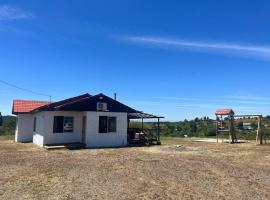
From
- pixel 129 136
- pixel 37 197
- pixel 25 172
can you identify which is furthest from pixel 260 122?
pixel 37 197

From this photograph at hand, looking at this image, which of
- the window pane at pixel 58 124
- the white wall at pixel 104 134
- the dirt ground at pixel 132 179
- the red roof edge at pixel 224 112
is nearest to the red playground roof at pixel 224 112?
the red roof edge at pixel 224 112

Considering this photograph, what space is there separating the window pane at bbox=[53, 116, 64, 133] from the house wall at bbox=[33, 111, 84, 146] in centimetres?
21

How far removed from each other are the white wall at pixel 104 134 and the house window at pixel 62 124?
1.65 metres

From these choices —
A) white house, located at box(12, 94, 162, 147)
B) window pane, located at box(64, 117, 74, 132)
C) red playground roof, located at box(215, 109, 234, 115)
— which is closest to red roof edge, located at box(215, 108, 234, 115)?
red playground roof, located at box(215, 109, 234, 115)

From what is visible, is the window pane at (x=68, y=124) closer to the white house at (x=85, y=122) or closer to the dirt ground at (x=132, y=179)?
the white house at (x=85, y=122)

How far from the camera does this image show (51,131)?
21.1m

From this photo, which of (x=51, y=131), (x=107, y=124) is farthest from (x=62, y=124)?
(x=107, y=124)

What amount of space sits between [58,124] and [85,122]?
1.82 m

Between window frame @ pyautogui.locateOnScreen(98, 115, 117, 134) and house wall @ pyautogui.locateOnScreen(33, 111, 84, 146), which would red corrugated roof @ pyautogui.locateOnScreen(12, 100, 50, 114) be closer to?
house wall @ pyautogui.locateOnScreen(33, 111, 84, 146)

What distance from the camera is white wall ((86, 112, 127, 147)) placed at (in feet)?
69.7

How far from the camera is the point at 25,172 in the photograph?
1084 centimetres

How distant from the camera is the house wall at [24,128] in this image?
2600cm

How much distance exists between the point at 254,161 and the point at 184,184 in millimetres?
6425

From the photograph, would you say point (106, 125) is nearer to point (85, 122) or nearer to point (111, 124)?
point (111, 124)
